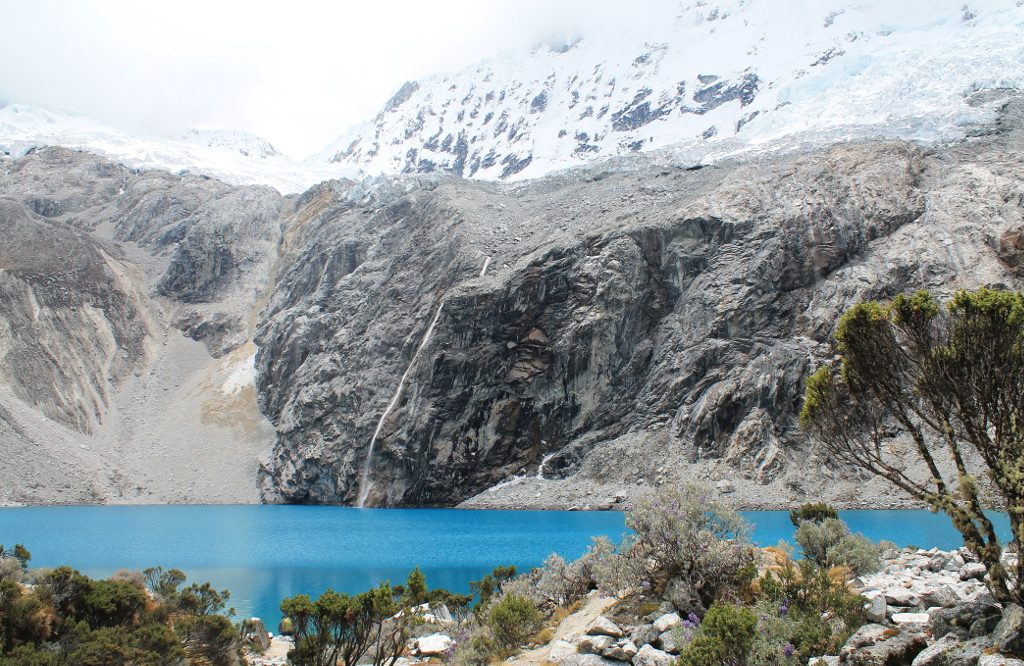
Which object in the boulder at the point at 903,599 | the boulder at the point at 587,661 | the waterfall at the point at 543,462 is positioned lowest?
the boulder at the point at 587,661

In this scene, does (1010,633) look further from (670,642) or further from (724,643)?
(670,642)

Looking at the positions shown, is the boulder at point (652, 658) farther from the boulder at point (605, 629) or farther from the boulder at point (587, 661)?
the boulder at point (605, 629)

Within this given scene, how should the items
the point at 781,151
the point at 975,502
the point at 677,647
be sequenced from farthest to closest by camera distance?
the point at 781,151 < the point at 677,647 < the point at 975,502

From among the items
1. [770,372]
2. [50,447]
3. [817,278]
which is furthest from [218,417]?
[817,278]

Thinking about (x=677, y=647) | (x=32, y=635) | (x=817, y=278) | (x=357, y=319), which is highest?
(x=357, y=319)

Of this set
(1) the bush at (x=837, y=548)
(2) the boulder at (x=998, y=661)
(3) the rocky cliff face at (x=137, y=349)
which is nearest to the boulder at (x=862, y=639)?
(2) the boulder at (x=998, y=661)

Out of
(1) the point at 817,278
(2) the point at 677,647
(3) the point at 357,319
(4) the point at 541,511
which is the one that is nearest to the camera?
(2) the point at 677,647

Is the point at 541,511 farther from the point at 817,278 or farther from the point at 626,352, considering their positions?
the point at 817,278
